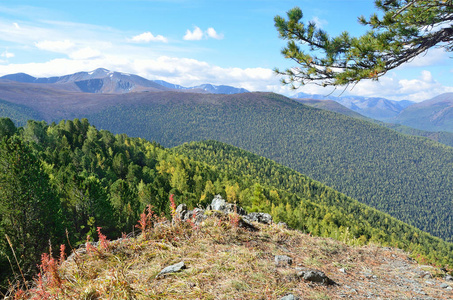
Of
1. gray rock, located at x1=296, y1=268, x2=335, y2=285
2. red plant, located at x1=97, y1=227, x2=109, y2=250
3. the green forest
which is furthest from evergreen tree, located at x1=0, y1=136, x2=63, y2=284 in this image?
gray rock, located at x1=296, y1=268, x2=335, y2=285

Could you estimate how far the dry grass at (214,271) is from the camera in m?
4.04

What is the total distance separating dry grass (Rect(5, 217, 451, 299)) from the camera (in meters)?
4.04

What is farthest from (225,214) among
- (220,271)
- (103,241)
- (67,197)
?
(67,197)

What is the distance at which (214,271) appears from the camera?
4730 millimetres

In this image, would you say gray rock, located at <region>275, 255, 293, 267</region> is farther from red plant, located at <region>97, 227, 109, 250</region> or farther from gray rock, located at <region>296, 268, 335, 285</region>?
red plant, located at <region>97, 227, 109, 250</region>

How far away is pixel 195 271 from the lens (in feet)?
15.3

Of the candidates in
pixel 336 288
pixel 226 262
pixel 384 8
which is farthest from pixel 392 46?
pixel 226 262

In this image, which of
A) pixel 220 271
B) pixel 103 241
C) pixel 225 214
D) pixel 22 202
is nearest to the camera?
pixel 220 271

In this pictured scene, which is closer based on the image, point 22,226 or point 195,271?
point 195,271

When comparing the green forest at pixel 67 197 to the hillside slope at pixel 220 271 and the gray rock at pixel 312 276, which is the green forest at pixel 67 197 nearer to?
the hillside slope at pixel 220 271

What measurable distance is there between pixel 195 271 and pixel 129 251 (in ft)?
5.73

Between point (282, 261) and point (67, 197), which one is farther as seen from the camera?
point (67, 197)

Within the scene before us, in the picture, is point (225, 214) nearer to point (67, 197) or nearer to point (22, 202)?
point (22, 202)

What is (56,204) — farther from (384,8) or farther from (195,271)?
(384,8)
